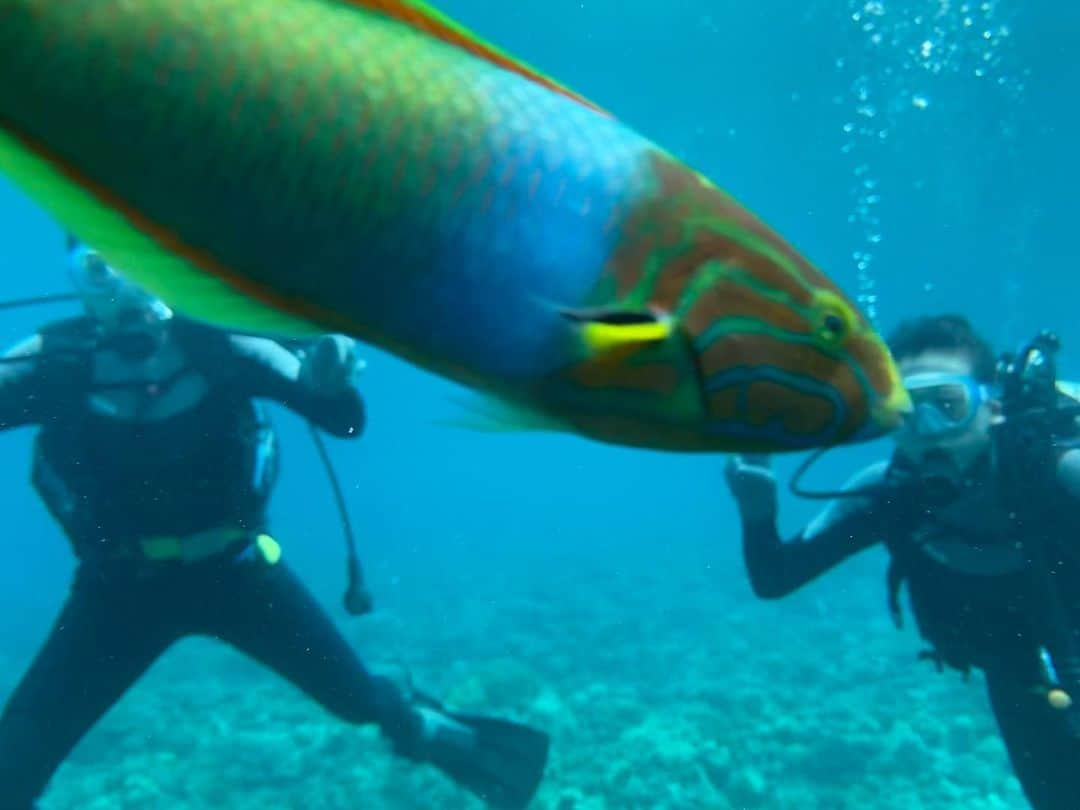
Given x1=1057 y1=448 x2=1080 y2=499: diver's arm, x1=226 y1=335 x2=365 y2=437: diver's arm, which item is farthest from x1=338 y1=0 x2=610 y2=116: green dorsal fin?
x1=1057 y1=448 x2=1080 y2=499: diver's arm

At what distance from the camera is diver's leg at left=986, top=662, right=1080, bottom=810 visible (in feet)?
14.3

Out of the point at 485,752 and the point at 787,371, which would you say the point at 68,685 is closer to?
the point at 485,752

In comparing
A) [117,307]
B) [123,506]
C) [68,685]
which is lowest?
[68,685]

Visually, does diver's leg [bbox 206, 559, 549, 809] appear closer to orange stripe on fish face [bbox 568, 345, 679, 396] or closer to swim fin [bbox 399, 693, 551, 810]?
swim fin [bbox 399, 693, 551, 810]

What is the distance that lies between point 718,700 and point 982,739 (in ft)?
9.61

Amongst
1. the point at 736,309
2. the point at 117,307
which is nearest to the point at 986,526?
the point at 736,309

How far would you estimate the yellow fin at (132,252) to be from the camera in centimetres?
66

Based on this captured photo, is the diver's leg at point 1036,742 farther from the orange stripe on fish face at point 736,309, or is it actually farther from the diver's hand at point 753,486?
the orange stripe on fish face at point 736,309

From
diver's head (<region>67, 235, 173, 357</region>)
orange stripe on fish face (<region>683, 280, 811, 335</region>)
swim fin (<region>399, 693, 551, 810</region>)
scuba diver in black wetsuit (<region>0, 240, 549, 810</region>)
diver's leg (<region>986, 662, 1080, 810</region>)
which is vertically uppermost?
orange stripe on fish face (<region>683, 280, 811, 335</region>)

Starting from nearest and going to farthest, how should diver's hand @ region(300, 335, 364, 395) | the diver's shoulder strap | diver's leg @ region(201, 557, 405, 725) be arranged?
diver's hand @ region(300, 335, 364, 395) < the diver's shoulder strap < diver's leg @ region(201, 557, 405, 725)

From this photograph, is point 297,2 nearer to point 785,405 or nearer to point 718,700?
point 785,405

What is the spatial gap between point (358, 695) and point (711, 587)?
14.8 meters

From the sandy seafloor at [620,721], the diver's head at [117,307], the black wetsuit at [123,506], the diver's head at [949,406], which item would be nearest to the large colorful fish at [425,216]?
the black wetsuit at [123,506]

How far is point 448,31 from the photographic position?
2.43 ft
